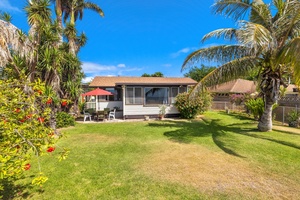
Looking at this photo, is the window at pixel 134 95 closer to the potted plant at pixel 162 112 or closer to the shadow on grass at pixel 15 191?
the potted plant at pixel 162 112

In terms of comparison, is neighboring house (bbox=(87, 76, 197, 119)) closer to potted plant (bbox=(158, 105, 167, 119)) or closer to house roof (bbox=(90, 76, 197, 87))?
potted plant (bbox=(158, 105, 167, 119))

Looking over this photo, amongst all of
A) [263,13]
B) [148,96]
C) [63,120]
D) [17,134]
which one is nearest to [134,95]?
[148,96]

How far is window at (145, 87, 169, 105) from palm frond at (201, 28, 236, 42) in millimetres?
6768

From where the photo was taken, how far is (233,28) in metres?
9.19

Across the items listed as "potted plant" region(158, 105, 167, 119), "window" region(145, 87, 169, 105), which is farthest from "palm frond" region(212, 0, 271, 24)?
"potted plant" region(158, 105, 167, 119)

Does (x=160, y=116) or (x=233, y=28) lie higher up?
(x=233, y=28)

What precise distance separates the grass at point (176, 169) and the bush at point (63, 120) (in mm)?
3656

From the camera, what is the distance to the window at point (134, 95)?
14656 mm

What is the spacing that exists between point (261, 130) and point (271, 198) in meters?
6.88

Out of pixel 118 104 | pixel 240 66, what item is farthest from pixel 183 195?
pixel 118 104

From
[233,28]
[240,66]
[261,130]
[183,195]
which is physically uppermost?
[233,28]

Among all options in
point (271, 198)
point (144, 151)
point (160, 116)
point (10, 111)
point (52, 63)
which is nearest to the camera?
point (10, 111)

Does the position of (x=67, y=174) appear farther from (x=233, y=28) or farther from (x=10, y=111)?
(x=233, y=28)

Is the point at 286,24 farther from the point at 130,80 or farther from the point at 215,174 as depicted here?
the point at 130,80
